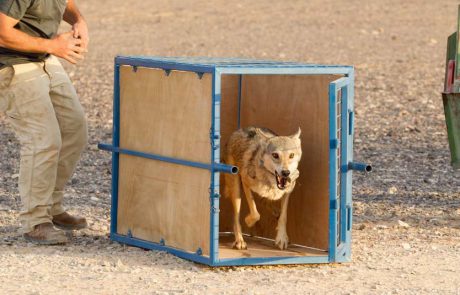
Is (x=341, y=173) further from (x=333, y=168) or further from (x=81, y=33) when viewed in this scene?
(x=81, y=33)

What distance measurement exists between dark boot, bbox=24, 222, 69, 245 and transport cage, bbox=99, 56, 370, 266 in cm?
42

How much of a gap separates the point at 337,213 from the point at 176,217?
1.05 m

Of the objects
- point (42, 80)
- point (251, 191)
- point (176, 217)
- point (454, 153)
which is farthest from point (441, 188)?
point (42, 80)

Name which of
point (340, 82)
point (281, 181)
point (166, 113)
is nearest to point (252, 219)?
point (281, 181)

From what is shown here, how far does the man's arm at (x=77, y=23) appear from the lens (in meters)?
7.87

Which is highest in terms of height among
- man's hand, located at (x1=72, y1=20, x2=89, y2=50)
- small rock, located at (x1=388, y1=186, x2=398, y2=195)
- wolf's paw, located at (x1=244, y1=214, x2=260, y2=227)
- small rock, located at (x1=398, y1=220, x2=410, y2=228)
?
man's hand, located at (x1=72, y1=20, x2=89, y2=50)

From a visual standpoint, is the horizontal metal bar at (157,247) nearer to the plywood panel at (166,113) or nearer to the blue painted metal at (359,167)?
the plywood panel at (166,113)

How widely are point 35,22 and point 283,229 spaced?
2.17 m

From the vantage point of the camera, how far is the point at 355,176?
10.4 meters

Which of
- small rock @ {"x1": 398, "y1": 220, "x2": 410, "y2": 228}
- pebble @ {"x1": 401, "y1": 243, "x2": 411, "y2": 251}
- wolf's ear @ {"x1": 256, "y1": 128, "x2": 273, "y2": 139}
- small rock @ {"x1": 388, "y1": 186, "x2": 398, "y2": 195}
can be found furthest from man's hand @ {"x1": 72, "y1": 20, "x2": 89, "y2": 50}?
small rock @ {"x1": 388, "y1": 186, "x2": 398, "y2": 195}

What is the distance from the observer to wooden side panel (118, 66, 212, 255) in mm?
7234

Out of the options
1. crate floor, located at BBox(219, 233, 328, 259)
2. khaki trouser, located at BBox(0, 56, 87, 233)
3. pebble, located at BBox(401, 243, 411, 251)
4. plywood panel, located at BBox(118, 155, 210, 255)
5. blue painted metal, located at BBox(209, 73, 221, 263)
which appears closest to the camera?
blue painted metal, located at BBox(209, 73, 221, 263)

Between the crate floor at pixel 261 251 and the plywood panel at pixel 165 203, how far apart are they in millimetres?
281

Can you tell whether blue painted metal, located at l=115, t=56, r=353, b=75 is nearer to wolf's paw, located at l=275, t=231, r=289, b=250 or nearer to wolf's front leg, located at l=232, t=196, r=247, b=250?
wolf's front leg, located at l=232, t=196, r=247, b=250
